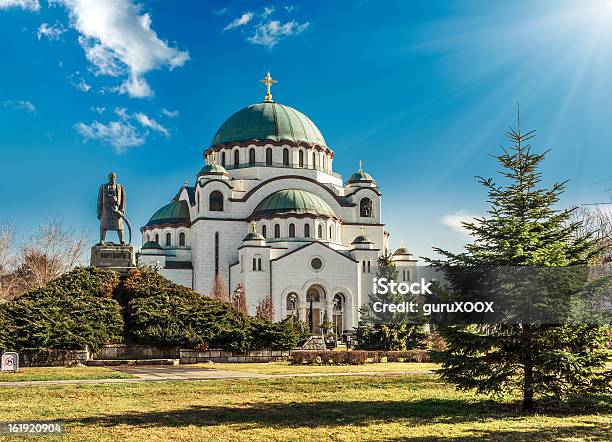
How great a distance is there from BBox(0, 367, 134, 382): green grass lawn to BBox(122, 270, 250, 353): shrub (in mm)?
3711

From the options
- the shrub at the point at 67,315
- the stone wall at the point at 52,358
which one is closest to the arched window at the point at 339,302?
the shrub at the point at 67,315

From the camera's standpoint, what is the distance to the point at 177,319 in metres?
28.2

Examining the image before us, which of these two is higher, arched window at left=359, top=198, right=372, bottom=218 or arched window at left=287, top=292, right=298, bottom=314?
arched window at left=359, top=198, right=372, bottom=218

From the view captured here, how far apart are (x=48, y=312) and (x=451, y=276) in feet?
57.6

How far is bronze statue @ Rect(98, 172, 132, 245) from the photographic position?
96.8ft

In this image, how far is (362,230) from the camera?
219 ft

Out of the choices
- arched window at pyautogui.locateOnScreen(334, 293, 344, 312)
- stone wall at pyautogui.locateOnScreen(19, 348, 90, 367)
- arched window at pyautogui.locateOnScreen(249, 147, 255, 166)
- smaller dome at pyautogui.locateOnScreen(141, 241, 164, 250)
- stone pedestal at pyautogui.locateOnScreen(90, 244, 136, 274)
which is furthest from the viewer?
arched window at pyautogui.locateOnScreen(249, 147, 255, 166)

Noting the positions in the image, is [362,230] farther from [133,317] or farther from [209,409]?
[209,409]

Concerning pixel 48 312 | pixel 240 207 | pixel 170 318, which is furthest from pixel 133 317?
pixel 240 207

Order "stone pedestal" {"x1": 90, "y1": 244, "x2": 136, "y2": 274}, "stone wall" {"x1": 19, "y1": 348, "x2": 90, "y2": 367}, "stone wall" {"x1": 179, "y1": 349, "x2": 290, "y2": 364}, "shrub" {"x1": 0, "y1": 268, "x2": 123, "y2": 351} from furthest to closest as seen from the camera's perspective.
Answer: "stone pedestal" {"x1": 90, "y1": 244, "x2": 136, "y2": 274}
"stone wall" {"x1": 179, "y1": 349, "x2": 290, "y2": 364}
"shrub" {"x1": 0, "y1": 268, "x2": 123, "y2": 351}
"stone wall" {"x1": 19, "y1": 348, "x2": 90, "y2": 367}

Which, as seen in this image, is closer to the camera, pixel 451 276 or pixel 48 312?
pixel 451 276

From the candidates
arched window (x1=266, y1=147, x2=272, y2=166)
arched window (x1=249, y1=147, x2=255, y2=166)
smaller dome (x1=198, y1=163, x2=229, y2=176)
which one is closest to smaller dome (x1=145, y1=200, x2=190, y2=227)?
smaller dome (x1=198, y1=163, x2=229, y2=176)

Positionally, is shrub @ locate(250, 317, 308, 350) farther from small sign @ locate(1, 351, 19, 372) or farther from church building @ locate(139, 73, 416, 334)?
church building @ locate(139, 73, 416, 334)

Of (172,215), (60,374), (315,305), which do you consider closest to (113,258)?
(60,374)
